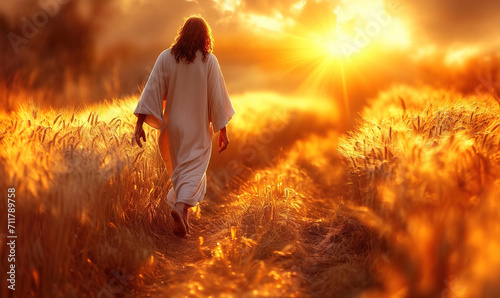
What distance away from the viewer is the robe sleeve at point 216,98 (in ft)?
11.8

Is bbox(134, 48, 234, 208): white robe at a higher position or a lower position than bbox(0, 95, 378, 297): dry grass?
higher

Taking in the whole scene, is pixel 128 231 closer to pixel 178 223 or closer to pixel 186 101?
pixel 178 223

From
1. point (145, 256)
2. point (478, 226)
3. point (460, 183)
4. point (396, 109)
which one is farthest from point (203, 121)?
point (478, 226)

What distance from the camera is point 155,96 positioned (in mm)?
3455

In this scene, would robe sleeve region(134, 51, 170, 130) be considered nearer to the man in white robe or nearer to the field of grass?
the man in white robe

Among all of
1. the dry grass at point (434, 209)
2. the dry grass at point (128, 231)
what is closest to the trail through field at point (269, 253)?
the dry grass at point (128, 231)

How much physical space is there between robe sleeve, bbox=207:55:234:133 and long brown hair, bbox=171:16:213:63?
0.45ft

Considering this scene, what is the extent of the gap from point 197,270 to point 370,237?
1102 mm

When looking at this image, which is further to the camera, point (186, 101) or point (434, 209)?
point (186, 101)

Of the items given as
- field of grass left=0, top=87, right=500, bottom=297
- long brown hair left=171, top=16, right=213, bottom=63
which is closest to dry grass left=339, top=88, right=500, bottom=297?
field of grass left=0, top=87, right=500, bottom=297

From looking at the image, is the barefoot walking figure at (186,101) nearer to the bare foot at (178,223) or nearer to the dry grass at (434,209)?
the bare foot at (178,223)

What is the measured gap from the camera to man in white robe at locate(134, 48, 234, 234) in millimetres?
3451

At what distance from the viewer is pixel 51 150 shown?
7.33ft

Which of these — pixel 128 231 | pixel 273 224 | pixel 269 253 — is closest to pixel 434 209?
pixel 269 253
